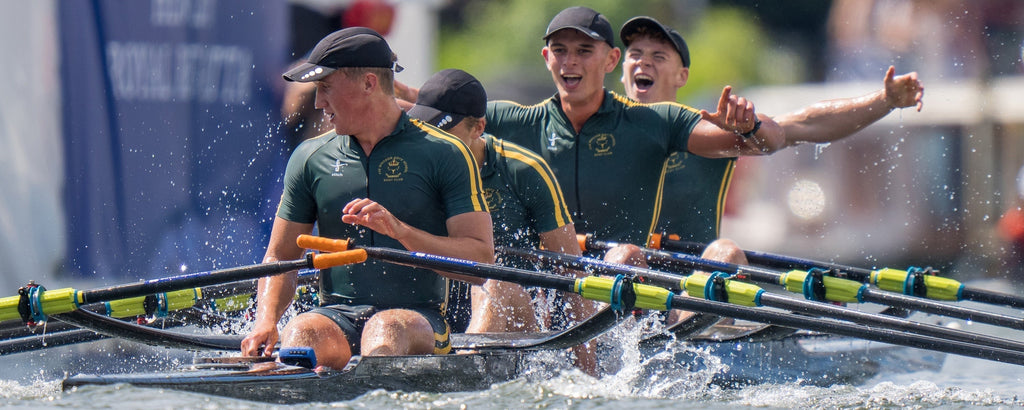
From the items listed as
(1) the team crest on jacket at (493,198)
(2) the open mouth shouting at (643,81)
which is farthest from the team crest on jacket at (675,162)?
(1) the team crest on jacket at (493,198)

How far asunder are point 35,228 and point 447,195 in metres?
4.11

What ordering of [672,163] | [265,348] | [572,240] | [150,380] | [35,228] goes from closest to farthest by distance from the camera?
[150,380]
[265,348]
[572,240]
[672,163]
[35,228]

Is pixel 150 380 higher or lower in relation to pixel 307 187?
lower

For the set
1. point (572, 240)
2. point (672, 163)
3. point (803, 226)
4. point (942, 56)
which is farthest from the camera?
point (803, 226)

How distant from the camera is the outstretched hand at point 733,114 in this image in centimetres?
575

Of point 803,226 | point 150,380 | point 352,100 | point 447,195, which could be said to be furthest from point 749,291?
point 803,226

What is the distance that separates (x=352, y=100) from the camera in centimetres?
474

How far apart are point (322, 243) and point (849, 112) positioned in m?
2.92

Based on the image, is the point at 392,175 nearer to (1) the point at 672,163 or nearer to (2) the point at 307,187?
(2) the point at 307,187

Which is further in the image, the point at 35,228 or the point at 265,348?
the point at 35,228

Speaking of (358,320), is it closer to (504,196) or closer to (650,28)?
(504,196)

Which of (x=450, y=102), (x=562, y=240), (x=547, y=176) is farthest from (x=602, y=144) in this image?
(x=450, y=102)

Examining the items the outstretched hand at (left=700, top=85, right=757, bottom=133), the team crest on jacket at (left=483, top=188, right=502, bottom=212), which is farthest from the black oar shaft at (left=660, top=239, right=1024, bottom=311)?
the team crest on jacket at (left=483, top=188, right=502, bottom=212)

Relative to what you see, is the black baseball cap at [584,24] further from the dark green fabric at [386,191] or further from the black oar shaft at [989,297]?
the black oar shaft at [989,297]
